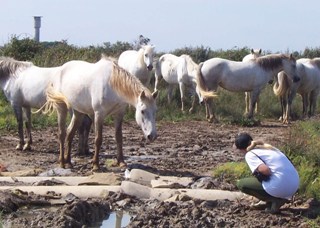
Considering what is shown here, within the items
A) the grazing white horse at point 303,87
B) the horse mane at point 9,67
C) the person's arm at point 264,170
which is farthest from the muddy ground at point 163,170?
the horse mane at point 9,67

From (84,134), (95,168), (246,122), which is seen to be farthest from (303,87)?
(95,168)

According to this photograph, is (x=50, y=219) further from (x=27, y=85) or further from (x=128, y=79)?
(x=27, y=85)

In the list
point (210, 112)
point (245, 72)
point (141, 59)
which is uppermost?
point (141, 59)

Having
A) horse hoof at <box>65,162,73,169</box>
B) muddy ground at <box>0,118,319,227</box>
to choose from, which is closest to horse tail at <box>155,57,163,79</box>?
muddy ground at <box>0,118,319,227</box>

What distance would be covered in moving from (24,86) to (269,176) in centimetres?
598

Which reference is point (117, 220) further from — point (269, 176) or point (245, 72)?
point (245, 72)

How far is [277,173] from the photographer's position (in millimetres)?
8602

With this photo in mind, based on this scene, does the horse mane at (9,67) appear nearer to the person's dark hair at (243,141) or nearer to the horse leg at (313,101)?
the person's dark hair at (243,141)

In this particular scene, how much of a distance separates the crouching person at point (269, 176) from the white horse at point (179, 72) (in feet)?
36.1

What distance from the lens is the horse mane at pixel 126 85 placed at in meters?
10.7

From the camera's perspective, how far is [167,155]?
43.5ft

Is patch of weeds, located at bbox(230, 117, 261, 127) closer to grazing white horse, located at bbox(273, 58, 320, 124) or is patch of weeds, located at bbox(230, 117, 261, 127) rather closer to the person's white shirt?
grazing white horse, located at bbox(273, 58, 320, 124)

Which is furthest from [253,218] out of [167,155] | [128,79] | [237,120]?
[237,120]

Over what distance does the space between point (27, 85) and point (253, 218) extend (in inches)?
233
